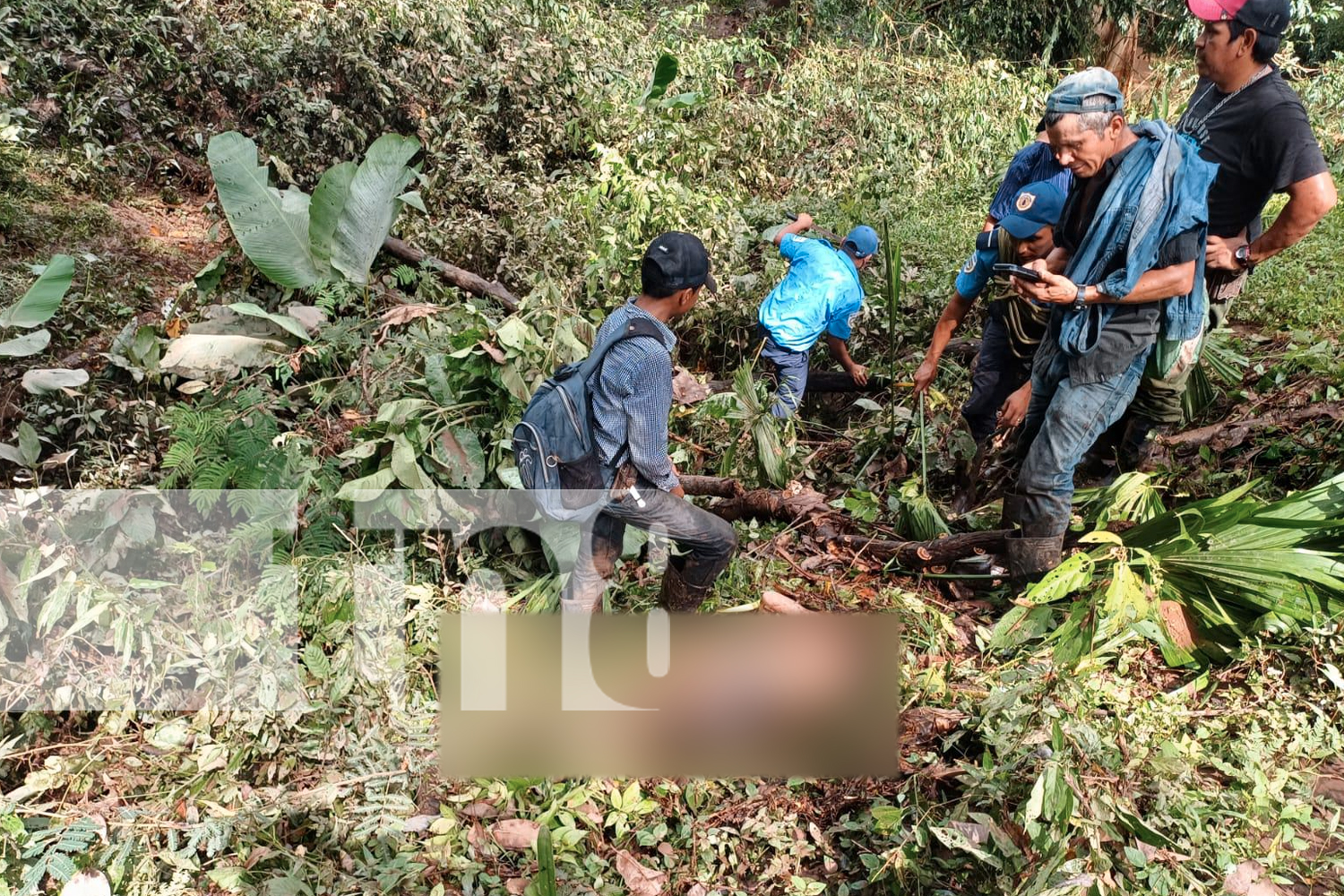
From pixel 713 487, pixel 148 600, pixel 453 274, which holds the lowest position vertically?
pixel 148 600

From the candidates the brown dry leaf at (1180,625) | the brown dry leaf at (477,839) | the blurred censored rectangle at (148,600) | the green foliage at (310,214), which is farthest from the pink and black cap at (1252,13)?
the blurred censored rectangle at (148,600)

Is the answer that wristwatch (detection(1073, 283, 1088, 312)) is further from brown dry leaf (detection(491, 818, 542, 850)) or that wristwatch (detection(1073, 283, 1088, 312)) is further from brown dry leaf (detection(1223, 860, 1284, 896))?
brown dry leaf (detection(491, 818, 542, 850))

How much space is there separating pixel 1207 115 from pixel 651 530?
96.1 inches

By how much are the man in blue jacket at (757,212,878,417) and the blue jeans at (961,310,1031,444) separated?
0.84 metres

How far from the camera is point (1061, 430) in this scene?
10.1 feet

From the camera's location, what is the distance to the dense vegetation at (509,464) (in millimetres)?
2592

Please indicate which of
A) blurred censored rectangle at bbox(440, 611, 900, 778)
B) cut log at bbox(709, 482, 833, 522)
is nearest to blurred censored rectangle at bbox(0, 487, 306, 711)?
blurred censored rectangle at bbox(440, 611, 900, 778)

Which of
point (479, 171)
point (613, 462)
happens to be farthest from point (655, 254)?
point (479, 171)

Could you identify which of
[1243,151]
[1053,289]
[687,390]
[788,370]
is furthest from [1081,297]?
[687,390]

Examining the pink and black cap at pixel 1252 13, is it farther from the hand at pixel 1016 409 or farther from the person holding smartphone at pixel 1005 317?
the hand at pixel 1016 409

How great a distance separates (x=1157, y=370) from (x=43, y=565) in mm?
4059

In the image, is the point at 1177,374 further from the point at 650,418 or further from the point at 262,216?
the point at 262,216

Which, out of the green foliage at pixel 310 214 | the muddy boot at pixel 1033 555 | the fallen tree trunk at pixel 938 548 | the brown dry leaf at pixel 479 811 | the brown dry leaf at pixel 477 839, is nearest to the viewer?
the brown dry leaf at pixel 477 839

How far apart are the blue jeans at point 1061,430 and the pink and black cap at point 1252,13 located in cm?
108
